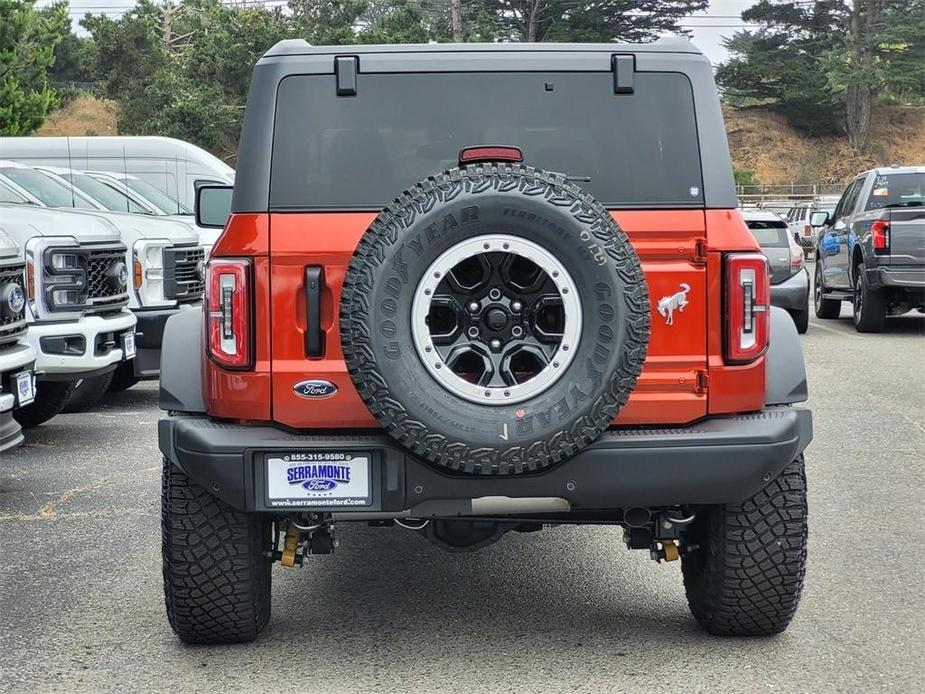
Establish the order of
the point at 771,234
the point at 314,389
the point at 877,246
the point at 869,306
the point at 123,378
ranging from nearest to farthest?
1. the point at 314,389
2. the point at 123,378
3. the point at 877,246
4. the point at 869,306
5. the point at 771,234

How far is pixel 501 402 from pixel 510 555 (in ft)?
6.92

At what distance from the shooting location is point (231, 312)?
4305mm

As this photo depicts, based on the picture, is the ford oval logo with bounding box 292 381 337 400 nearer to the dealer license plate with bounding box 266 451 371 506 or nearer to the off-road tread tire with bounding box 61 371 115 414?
the dealer license plate with bounding box 266 451 371 506

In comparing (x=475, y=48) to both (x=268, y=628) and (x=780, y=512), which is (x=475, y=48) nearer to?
(x=780, y=512)

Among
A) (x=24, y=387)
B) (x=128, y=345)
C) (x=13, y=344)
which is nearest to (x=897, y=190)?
(x=128, y=345)

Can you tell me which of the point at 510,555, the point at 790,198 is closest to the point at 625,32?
the point at 790,198

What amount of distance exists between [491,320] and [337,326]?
52cm

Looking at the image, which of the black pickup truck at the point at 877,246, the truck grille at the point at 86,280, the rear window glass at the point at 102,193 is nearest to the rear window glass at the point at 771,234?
the black pickup truck at the point at 877,246

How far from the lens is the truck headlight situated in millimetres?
10578

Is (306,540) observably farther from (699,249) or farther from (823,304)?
(823,304)

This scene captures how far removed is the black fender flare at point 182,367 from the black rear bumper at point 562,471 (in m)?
0.27

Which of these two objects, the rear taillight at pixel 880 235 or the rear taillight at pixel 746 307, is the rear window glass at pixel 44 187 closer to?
the rear taillight at pixel 746 307

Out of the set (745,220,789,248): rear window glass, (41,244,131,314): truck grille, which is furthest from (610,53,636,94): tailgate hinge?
(745,220,789,248): rear window glass

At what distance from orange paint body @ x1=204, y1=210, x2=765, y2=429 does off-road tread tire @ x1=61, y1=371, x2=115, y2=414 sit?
6214 millimetres
